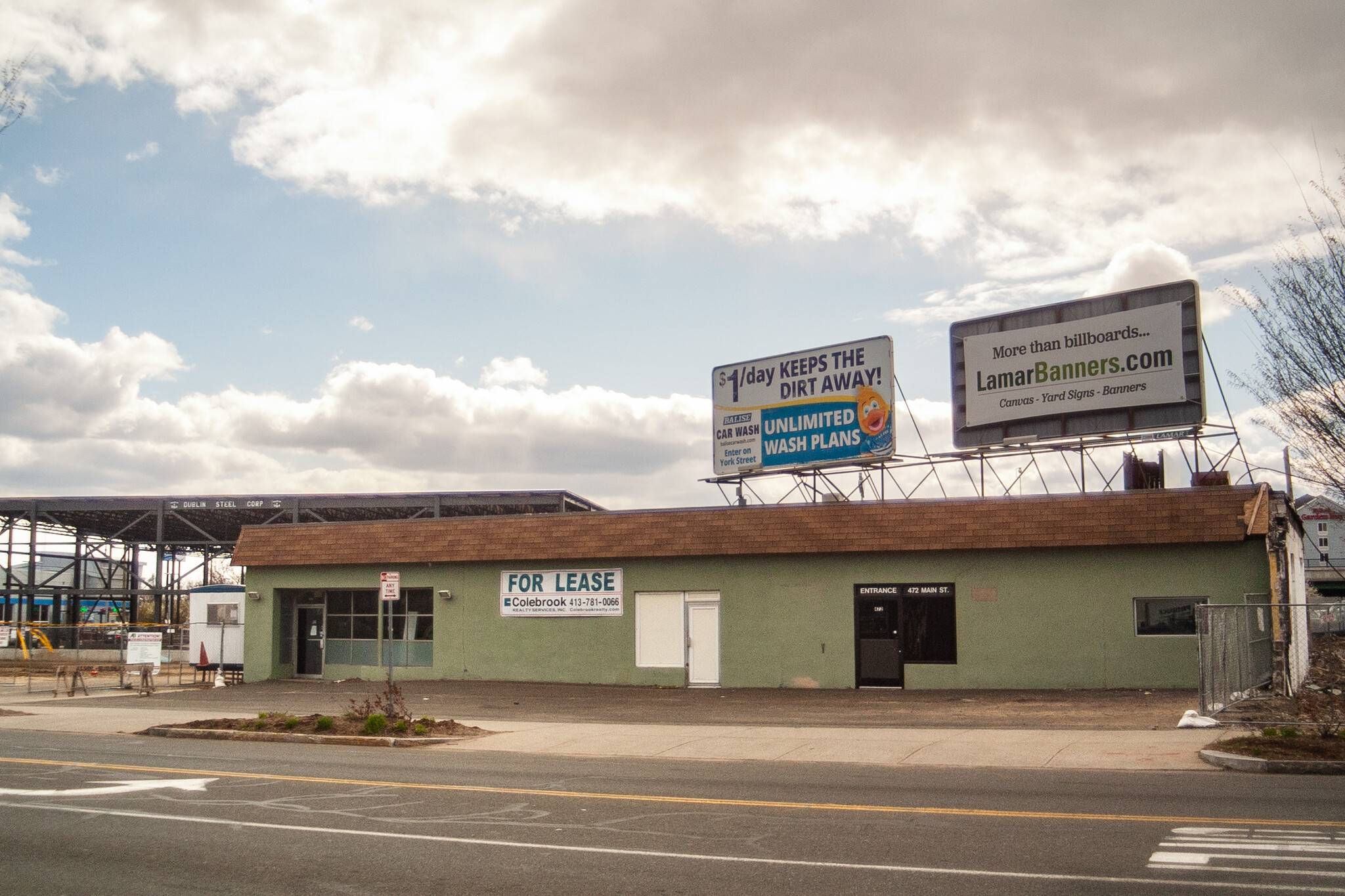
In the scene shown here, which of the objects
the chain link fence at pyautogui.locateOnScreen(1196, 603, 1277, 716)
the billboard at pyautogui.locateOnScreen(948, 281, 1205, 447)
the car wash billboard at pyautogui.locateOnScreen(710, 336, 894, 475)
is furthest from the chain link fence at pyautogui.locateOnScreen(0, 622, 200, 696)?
the chain link fence at pyautogui.locateOnScreen(1196, 603, 1277, 716)

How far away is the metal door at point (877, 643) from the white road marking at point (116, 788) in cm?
1645

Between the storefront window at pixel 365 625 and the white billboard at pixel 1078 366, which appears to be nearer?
the white billboard at pixel 1078 366

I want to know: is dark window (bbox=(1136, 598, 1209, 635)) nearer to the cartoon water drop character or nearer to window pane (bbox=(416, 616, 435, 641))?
the cartoon water drop character

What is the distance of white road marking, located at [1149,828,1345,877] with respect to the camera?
7523 millimetres

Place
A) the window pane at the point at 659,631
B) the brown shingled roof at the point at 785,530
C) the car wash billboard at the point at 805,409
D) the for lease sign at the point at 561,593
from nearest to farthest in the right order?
the brown shingled roof at the point at 785,530 < the window pane at the point at 659,631 < the for lease sign at the point at 561,593 < the car wash billboard at the point at 805,409

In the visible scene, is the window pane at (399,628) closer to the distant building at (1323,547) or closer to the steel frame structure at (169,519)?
the steel frame structure at (169,519)

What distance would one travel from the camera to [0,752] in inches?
619

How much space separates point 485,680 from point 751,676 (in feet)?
24.4

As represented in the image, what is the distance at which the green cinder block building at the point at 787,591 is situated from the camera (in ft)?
77.9

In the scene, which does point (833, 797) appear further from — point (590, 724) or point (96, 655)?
point (96, 655)

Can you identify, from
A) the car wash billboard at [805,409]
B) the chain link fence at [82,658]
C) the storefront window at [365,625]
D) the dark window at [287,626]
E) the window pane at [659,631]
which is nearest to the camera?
the window pane at [659,631]

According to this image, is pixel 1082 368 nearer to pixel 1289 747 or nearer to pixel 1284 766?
pixel 1289 747

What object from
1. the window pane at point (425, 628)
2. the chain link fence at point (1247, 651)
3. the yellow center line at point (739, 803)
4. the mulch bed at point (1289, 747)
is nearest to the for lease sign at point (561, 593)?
the window pane at point (425, 628)

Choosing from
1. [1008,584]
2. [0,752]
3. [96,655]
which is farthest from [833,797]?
[96,655]
